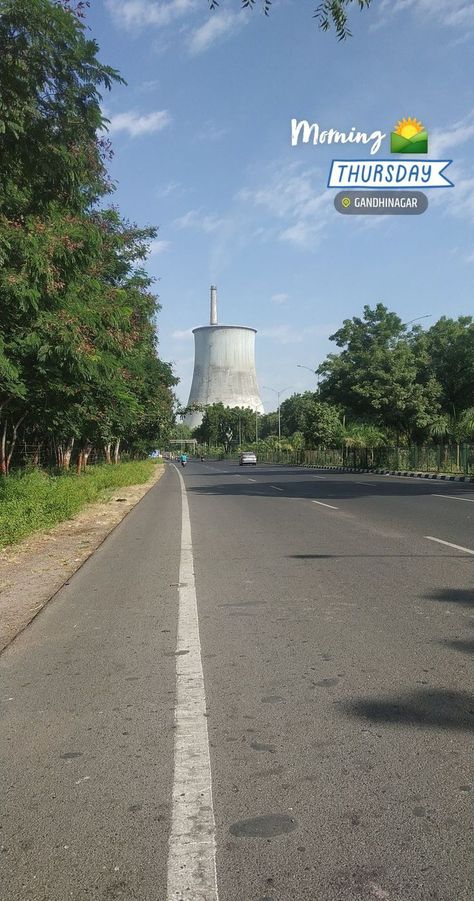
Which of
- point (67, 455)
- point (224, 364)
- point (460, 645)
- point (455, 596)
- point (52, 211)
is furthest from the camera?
point (224, 364)

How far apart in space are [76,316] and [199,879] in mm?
10401

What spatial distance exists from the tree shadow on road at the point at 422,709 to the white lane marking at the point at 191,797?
35.1 inches

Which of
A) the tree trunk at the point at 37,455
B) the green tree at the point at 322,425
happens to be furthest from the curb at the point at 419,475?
the tree trunk at the point at 37,455

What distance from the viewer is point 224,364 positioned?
306ft

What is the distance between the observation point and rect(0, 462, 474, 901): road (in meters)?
2.68

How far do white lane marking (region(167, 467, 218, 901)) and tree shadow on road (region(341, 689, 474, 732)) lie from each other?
893 mm

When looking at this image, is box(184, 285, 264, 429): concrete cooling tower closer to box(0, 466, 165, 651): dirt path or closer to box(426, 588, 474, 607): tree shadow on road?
box(0, 466, 165, 651): dirt path

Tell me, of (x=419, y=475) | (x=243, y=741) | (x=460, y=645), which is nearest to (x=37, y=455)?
(x=419, y=475)

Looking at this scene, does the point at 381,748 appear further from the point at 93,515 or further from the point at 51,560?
the point at 93,515

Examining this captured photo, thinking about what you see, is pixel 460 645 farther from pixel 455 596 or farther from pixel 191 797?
pixel 191 797

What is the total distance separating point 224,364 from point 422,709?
296 ft

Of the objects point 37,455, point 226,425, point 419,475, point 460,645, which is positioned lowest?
point 460,645

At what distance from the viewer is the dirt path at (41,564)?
22.9 ft

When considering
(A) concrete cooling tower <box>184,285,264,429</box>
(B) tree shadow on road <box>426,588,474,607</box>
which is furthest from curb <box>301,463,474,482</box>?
(A) concrete cooling tower <box>184,285,264,429</box>
